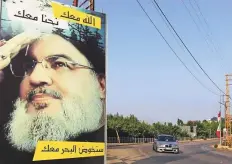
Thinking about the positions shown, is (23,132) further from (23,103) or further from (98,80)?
(98,80)

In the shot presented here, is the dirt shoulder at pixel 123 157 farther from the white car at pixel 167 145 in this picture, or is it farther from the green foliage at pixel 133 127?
the green foliage at pixel 133 127

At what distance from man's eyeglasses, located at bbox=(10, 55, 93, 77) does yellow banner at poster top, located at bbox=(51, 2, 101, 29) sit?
1122 mm

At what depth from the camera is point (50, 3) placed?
35.8ft

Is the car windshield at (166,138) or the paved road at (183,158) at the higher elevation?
the car windshield at (166,138)

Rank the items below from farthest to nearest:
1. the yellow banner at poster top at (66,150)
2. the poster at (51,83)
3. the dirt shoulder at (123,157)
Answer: the dirt shoulder at (123,157) → the yellow banner at poster top at (66,150) → the poster at (51,83)

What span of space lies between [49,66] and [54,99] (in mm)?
906

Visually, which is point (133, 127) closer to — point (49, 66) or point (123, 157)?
point (123, 157)

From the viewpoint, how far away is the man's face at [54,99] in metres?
10.3

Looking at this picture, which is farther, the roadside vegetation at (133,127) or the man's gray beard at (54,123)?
the roadside vegetation at (133,127)

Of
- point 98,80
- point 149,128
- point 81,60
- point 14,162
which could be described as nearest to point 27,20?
point 81,60

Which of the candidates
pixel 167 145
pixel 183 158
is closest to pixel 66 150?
pixel 183 158

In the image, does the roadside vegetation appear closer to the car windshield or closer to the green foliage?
the green foliage

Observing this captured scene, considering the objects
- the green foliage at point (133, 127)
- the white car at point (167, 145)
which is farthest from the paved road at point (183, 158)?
the green foliage at point (133, 127)

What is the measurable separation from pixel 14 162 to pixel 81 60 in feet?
11.1
